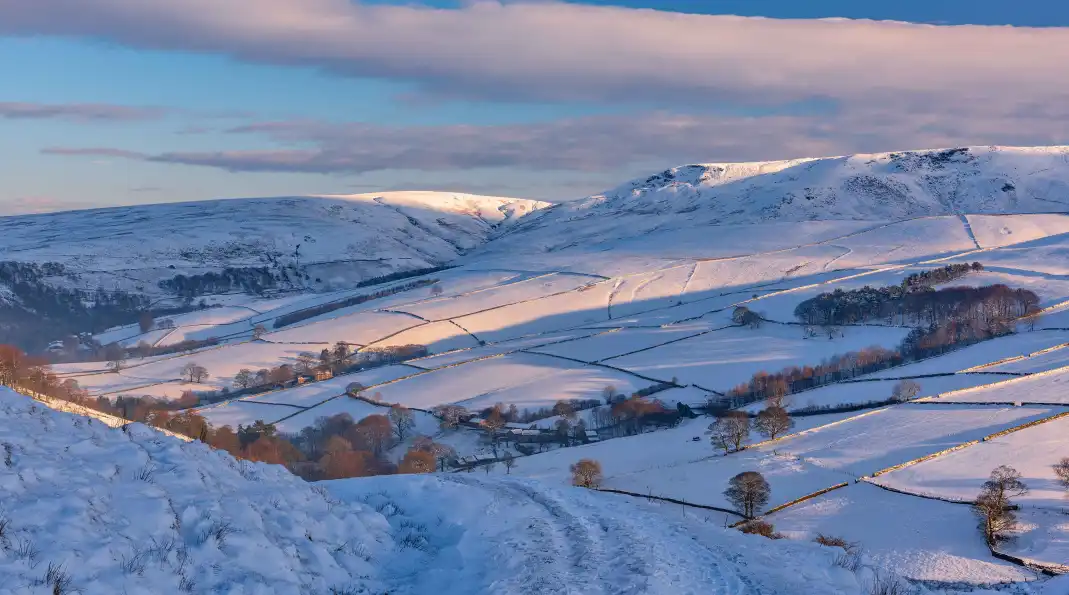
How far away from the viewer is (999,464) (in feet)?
140

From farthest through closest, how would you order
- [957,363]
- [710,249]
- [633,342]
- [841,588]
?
[710,249]
[633,342]
[957,363]
[841,588]

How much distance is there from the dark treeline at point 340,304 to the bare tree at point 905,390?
95772 mm

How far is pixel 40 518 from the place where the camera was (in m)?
13.1

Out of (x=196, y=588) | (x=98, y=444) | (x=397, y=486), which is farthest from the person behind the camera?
(x=397, y=486)

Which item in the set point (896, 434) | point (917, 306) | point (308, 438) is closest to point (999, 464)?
point (896, 434)

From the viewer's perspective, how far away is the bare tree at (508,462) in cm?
5359

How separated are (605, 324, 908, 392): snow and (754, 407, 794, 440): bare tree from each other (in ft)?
71.7

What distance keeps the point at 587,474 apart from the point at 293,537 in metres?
32.0

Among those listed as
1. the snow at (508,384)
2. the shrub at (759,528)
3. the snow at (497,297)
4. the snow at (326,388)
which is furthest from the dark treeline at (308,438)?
the snow at (497,297)

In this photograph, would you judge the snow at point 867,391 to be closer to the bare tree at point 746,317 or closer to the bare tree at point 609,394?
the bare tree at point 609,394


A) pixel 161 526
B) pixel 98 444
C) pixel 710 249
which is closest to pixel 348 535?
pixel 161 526

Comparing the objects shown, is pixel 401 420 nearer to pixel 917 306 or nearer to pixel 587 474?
pixel 587 474

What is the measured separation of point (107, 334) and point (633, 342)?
10008 cm

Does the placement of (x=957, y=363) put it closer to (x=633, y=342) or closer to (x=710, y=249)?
(x=633, y=342)
